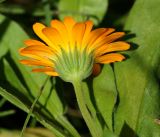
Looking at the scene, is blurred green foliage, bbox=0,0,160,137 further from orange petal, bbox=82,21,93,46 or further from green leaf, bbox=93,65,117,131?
orange petal, bbox=82,21,93,46

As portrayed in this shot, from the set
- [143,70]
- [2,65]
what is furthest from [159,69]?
[2,65]

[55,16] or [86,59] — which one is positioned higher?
[55,16]

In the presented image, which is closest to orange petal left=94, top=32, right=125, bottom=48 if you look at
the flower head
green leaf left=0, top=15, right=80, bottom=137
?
the flower head

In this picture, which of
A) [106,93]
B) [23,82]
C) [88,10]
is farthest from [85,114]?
[88,10]

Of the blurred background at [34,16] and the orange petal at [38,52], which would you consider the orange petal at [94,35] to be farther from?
the blurred background at [34,16]

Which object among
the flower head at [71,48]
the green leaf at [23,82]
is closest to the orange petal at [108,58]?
the flower head at [71,48]

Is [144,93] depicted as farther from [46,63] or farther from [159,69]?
[46,63]
